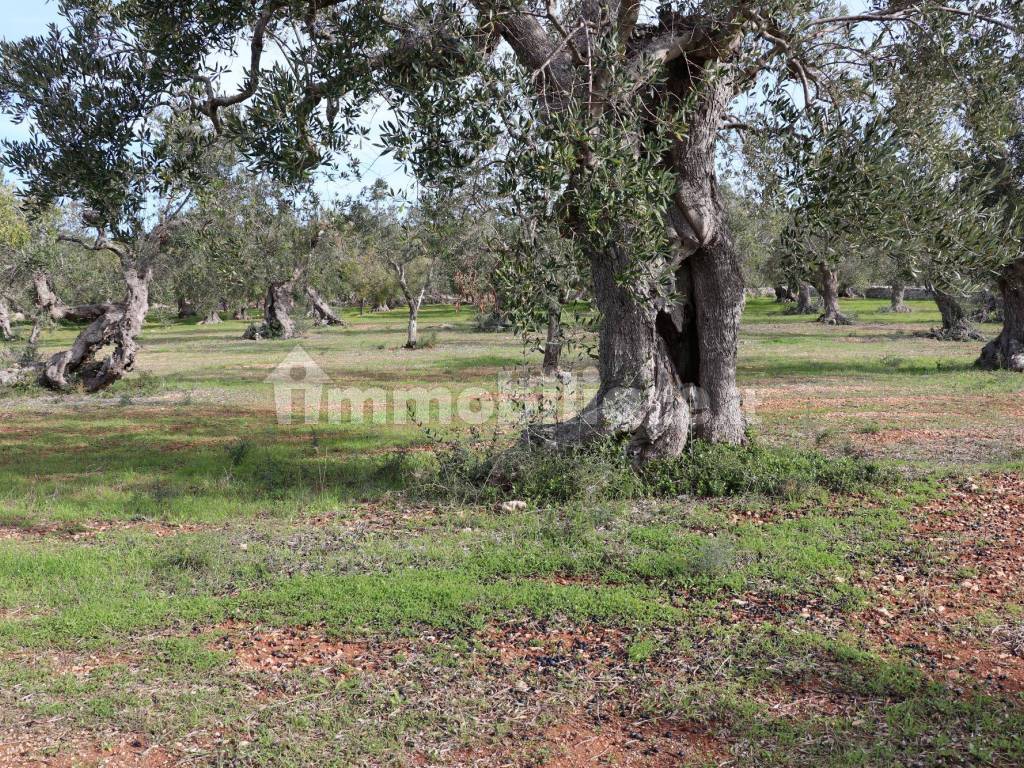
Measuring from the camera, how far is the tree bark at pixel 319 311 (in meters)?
51.0

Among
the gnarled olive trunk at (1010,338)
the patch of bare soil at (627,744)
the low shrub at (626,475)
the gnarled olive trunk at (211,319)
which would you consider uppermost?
the gnarled olive trunk at (211,319)

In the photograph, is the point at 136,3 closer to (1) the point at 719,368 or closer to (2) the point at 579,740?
(1) the point at 719,368

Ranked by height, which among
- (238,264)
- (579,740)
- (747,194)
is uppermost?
(747,194)

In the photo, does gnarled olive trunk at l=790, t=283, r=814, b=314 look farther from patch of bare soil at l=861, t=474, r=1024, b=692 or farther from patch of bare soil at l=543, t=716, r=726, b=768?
patch of bare soil at l=543, t=716, r=726, b=768

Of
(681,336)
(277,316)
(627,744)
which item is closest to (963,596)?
(627,744)

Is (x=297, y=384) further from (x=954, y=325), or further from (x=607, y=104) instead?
(x=954, y=325)

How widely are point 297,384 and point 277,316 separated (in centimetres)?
2066

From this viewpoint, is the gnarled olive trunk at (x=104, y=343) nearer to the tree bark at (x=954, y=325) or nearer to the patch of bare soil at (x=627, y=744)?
the patch of bare soil at (x=627, y=744)

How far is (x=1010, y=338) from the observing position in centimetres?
2031

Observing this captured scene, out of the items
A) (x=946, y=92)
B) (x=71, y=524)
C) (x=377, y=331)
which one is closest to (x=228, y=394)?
(x=71, y=524)

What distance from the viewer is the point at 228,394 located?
1955 centimetres

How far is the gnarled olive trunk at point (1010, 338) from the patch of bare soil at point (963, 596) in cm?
1345

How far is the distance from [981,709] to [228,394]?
1789cm

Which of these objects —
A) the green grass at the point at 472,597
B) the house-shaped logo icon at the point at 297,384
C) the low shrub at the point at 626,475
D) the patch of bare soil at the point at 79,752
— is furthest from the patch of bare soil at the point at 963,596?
the house-shaped logo icon at the point at 297,384
